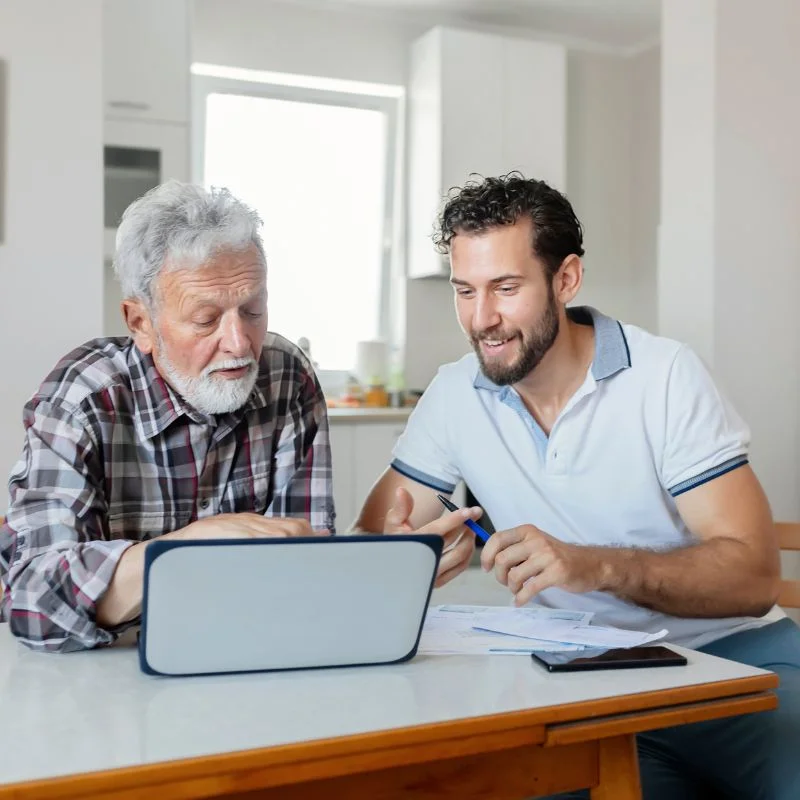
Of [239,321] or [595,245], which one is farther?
[595,245]

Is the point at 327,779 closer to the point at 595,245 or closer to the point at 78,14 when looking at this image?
the point at 78,14

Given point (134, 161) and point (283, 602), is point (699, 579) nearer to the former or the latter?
point (283, 602)

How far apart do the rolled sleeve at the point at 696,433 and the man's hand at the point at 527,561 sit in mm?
430

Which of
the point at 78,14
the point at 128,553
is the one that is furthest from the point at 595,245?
the point at 128,553

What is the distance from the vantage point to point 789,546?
6.66 ft

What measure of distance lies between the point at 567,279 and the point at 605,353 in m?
0.20

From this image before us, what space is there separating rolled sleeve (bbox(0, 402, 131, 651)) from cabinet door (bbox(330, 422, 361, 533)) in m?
3.08

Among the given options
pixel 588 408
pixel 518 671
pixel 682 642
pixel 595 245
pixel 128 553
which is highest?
pixel 595 245

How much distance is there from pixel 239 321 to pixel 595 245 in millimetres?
4845

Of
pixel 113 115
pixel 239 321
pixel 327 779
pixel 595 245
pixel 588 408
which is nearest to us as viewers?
pixel 327 779

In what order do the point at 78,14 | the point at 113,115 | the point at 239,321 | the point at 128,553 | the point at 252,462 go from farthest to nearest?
the point at 113,115
the point at 78,14
the point at 252,462
the point at 239,321
the point at 128,553

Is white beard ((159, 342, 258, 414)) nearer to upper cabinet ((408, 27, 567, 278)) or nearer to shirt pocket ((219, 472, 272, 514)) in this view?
shirt pocket ((219, 472, 272, 514))

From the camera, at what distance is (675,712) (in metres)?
1.12

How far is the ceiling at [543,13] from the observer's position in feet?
17.6
